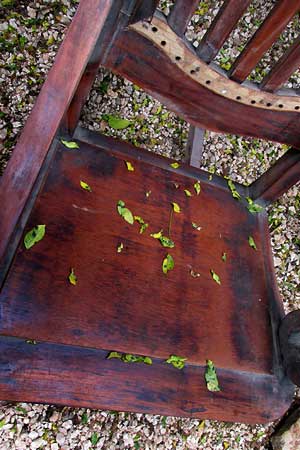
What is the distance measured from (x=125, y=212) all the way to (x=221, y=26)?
485 millimetres

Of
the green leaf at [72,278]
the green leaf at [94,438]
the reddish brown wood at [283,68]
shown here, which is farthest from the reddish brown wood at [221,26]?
the green leaf at [94,438]

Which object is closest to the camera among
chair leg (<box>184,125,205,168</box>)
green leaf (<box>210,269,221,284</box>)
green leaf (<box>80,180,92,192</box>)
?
green leaf (<box>80,180,92,192</box>)

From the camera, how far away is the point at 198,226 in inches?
47.0

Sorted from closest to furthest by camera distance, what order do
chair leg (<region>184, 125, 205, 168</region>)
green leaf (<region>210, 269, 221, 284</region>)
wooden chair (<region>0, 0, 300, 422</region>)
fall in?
1. wooden chair (<region>0, 0, 300, 422</region>)
2. green leaf (<region>210, 269, 221, 284</region>)
3. chair leg (<region>184, 125, 205, 168</region>)

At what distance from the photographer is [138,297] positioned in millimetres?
1024

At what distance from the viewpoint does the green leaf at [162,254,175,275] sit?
109cm

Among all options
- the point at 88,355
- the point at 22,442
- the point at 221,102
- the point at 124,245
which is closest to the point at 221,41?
the point at 221,102

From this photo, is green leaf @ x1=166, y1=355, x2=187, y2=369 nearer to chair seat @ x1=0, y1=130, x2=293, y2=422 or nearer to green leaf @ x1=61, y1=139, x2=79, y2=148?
chair seat @ x1=0, y1=130, x2=293, y2=422

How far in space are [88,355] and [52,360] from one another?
0.08 metres

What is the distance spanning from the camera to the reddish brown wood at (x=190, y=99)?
2.67ft

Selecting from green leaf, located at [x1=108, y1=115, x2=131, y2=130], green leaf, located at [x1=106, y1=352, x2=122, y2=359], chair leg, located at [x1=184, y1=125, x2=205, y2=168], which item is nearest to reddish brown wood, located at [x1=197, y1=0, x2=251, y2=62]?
green leaf, located at [x1=106, y1=352, x2=122, y2=359]

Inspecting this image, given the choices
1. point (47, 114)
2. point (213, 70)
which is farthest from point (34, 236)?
point (213, 70)

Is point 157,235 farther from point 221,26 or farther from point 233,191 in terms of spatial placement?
point 221,26

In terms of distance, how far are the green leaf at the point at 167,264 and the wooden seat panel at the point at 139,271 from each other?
0.04ft
